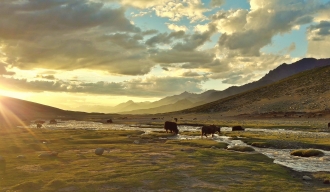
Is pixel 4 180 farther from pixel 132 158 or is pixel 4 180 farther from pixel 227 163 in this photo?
pixel 227 163

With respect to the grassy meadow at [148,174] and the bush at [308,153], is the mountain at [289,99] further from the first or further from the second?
the grassy meadow at [148,174]

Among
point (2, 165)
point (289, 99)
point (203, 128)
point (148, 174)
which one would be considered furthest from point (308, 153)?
point (289, 99)

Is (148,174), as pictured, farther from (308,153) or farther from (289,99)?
(289,99)

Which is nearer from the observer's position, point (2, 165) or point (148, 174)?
point (148, 174)

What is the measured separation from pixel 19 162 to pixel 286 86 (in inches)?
6317

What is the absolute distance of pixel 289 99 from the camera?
133250 mm

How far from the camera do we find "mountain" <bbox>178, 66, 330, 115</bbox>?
115 meters

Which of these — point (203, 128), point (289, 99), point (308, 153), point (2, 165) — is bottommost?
point (2, 165)

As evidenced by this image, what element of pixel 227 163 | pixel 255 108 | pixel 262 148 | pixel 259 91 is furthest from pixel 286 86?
pixel 227 163

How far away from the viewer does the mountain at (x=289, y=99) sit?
115 meters

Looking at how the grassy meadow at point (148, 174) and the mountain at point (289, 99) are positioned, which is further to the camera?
the mountain at point (289, 99)

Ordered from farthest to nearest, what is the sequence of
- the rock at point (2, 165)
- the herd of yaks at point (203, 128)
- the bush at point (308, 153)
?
1. the herd of yaks at point (203, 128)
2. the bush at point (308, 153)
3. the rock at point (2, 165)

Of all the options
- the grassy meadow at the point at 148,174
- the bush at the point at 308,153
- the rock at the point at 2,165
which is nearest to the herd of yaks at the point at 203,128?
the bush at the point at 308,153

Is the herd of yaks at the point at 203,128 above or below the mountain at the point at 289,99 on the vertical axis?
below
